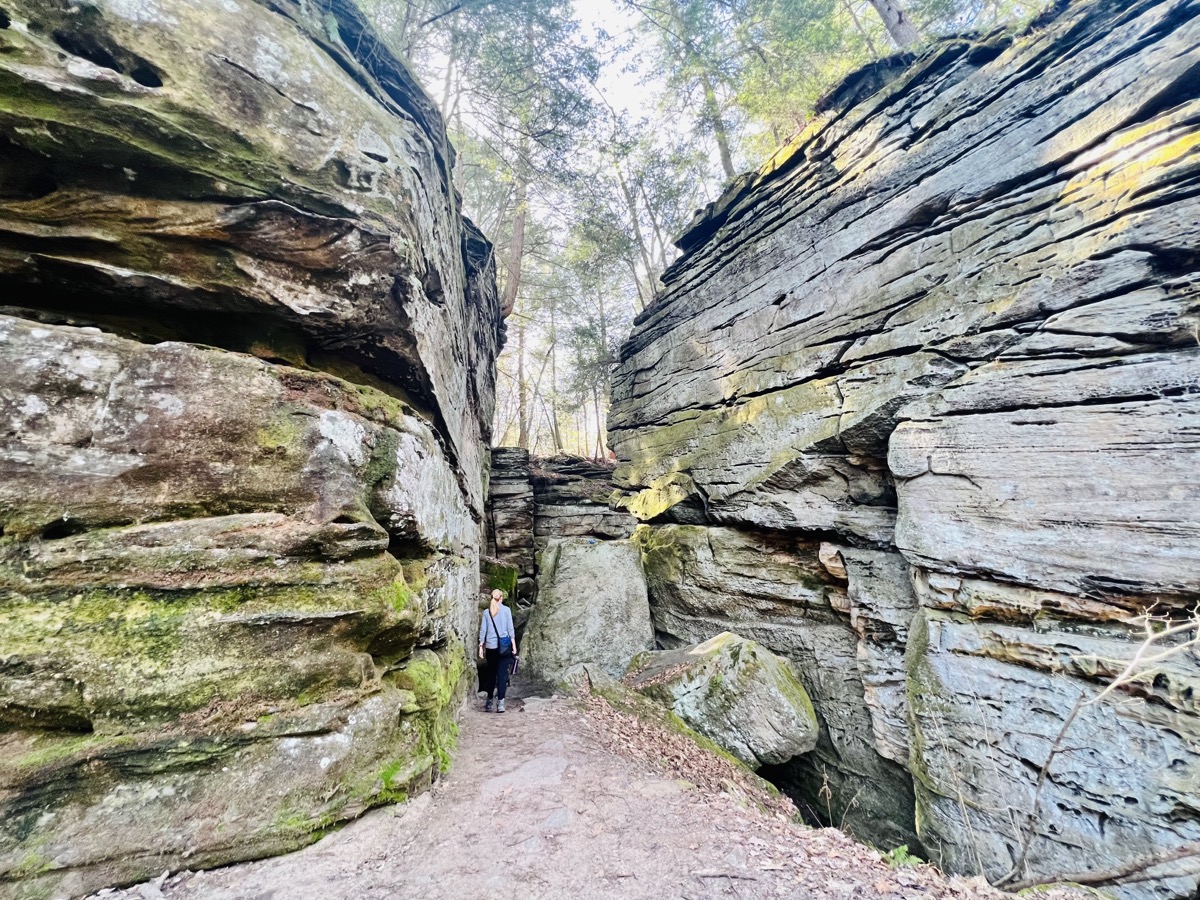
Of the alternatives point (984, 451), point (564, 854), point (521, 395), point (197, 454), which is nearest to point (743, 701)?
point (564, 854)

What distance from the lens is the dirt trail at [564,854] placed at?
3342mm

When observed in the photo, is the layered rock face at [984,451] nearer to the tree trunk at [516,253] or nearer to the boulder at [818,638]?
the boulder at [818,638]

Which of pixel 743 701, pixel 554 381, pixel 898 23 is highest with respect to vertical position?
pixel 898 23

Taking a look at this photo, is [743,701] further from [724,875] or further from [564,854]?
[564,854]

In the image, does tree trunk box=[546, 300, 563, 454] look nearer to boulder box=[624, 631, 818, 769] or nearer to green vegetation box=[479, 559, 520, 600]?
green vegetation box=[479, 559, 520, 600]

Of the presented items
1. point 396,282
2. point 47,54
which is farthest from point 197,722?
point 47,54

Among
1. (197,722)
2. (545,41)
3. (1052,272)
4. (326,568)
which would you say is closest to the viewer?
(197,722)

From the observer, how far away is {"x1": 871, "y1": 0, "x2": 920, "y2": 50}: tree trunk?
34.9ft

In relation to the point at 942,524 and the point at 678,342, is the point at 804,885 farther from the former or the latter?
the point at 678,342

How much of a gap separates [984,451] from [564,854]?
→ 721 centimetres

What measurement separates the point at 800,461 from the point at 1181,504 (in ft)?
15.3

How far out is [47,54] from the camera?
392 cm

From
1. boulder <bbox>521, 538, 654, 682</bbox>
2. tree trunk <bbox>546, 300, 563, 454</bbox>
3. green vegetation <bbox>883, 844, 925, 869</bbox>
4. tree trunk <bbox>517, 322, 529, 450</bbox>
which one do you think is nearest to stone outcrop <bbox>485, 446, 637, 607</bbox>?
boulder <bbox>521, 538, 654, 682</bbox>

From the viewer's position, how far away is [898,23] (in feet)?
35.5
